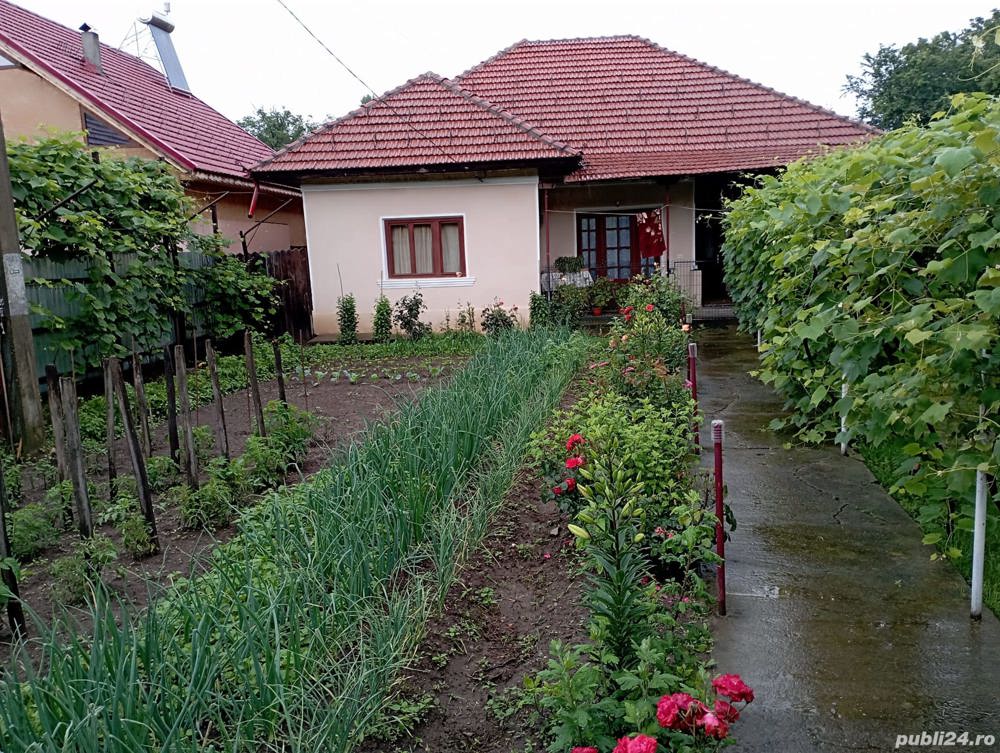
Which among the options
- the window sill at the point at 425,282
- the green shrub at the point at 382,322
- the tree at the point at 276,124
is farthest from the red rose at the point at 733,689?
the tree at the point at 276,124

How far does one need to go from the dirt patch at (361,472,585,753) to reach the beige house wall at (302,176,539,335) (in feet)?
30.9

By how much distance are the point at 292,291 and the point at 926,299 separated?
12.5 metres

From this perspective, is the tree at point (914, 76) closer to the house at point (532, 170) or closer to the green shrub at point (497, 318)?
the house at point (532, 170)

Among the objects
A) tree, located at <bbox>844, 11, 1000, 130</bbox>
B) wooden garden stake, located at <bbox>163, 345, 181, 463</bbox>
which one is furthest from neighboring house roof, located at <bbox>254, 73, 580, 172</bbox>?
tree, located at <bbox>844, 11, 1000, 130</bbox>

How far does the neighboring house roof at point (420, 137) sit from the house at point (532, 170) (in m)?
0.04

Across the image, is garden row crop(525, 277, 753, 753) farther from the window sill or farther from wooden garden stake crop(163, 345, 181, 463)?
the window sill

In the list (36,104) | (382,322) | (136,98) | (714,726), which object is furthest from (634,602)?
(136,98)

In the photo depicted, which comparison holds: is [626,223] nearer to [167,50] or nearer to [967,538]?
[167,50]

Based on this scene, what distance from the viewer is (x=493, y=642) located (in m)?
3.21

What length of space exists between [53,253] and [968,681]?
7914mm

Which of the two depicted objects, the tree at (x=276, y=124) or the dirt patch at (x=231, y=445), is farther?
the tree at (x=276, y=124)

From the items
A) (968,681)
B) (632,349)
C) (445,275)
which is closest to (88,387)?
(632,349)

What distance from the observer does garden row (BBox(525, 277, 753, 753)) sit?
7.00 feet

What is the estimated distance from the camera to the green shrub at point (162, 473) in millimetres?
5297
